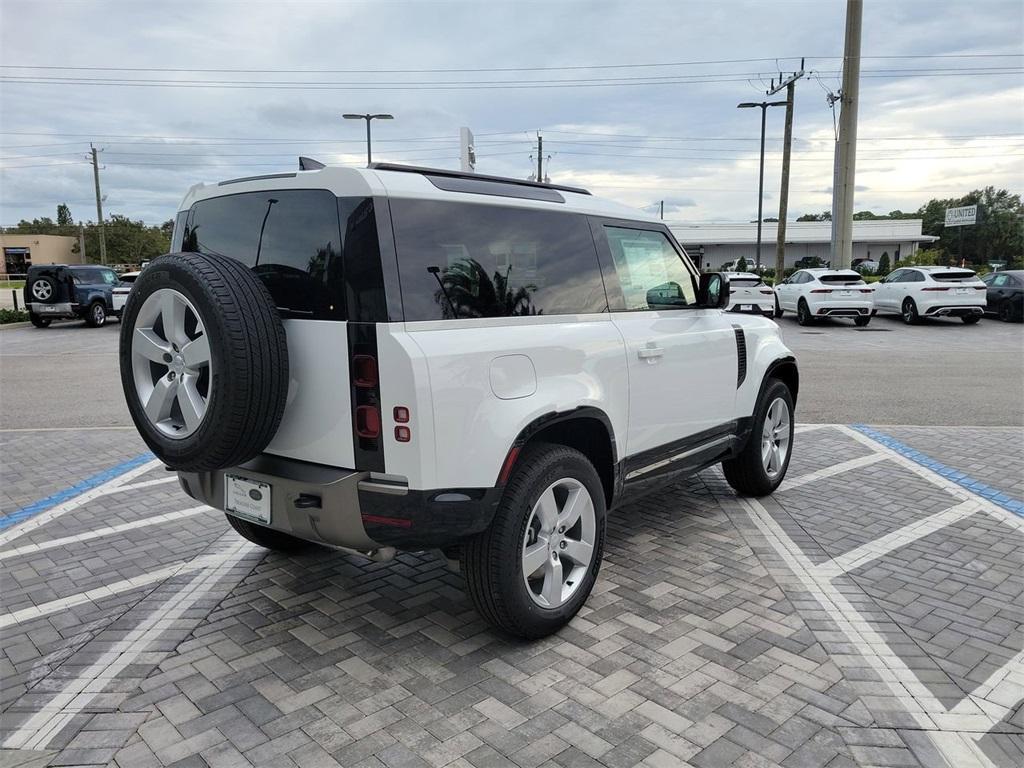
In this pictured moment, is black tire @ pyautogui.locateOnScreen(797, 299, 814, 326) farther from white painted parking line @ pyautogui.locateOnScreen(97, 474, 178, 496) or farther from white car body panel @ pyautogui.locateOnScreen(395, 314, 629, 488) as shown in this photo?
white car body panel @ pyautogui.locateOnScreen(395, 314, 629, 488)

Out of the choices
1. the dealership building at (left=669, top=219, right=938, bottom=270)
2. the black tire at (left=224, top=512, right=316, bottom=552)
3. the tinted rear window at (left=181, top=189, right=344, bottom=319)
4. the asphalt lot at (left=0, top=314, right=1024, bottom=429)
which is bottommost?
the asphalt lot at (left=0, top=314, right=1024, bottom=429)

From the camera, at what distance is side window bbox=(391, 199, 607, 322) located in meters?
3.09

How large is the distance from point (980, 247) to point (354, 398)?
281 ft

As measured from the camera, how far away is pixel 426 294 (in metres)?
3.09

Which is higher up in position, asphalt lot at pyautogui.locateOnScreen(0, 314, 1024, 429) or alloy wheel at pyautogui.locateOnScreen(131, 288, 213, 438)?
alloy wheel at pyautogui.locateOnScreen(131, 288, 213, 438)

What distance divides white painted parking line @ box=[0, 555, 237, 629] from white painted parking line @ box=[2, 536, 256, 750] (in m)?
0.02

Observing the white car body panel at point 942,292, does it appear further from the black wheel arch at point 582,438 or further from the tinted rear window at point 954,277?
the black wheel arch at point 582,438

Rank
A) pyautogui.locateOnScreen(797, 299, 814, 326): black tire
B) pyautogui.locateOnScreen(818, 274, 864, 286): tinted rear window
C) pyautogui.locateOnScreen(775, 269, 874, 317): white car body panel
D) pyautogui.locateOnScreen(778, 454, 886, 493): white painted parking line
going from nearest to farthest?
1. pyautogui.locateOnScreen(778, 454, 886, 493): white painted parking line
2. pyautogui.locateOnScreen(775, 269, 874, 317): white car body panel
3. pyautogui.locateOnScreen(818, 274, 864, 286): tinted rear window
4. pyautogui.locateOnScreen(797, 299, 814, 326): black tire

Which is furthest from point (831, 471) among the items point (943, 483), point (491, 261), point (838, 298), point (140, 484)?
point (838, 298)

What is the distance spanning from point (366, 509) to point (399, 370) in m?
0.60

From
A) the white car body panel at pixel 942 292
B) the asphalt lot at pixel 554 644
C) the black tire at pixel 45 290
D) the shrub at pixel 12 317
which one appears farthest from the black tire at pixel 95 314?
the white car body panel at pixel 942 292

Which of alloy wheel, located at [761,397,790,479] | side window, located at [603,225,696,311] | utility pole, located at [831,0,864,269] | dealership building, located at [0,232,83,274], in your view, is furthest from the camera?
dealership building, located at [0,232,83,274]

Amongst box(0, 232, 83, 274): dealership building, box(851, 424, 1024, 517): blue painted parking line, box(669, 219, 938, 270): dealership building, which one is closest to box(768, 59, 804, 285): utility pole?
box(851, 424, 1024, 517): blue painted parking line

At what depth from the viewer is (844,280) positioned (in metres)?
21.0
